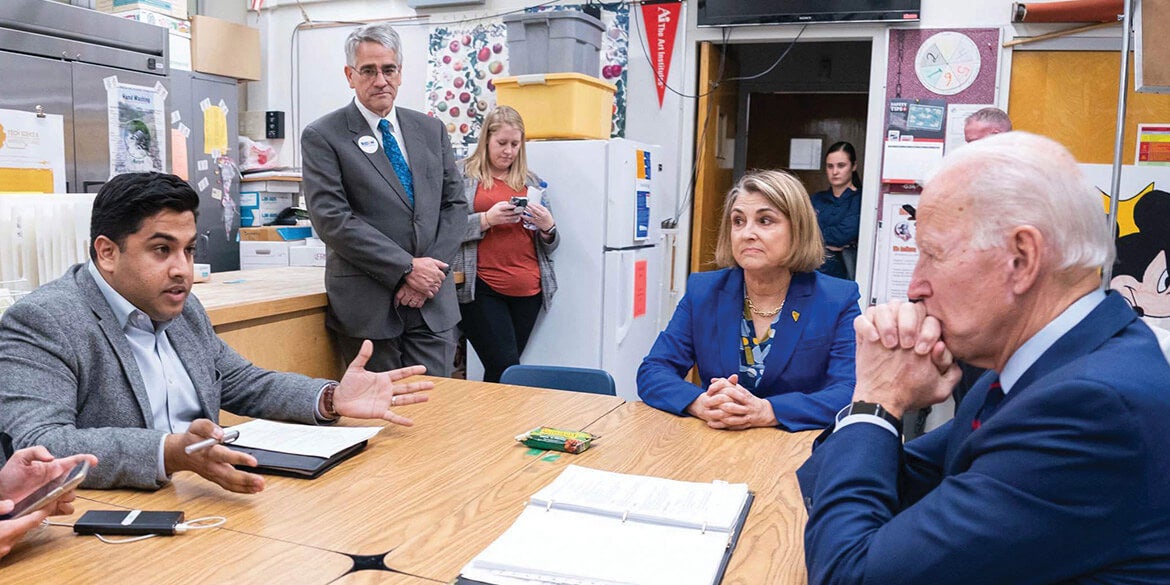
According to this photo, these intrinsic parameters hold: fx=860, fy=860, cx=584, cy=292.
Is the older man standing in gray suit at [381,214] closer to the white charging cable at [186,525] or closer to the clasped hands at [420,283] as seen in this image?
the clasped hands at [420,283]

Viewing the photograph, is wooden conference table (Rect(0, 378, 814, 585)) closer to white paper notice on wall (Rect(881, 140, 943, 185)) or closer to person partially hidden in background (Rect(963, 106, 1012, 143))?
person partially hidden in background (Rect(963, 106, 1012, 143))

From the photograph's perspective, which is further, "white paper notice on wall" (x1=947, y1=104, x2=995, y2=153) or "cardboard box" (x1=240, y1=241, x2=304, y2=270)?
"cardboard box" (x1=240, y1=241, x2=304, y2=270)

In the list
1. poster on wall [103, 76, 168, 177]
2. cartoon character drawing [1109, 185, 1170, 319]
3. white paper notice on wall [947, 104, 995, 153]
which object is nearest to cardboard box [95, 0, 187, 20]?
poster on wall [103, 76, 168, 177]

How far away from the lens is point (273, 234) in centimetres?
554

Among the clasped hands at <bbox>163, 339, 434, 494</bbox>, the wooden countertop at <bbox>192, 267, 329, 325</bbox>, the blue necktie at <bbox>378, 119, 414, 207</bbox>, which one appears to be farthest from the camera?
the blue necktie at <bbox>378, 119, 414, 207</bbox>

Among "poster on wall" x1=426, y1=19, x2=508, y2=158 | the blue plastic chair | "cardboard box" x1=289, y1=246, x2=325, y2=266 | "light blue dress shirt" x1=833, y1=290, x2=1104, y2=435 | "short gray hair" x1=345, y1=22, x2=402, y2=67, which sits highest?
"poster on wall" x1=426, y1=19, x2=508, y2=158

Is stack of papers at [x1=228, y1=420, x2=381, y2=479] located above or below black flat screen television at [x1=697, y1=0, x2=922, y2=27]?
below

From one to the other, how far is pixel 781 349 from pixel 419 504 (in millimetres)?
1108

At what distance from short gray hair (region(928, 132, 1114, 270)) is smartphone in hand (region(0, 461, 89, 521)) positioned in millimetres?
1274

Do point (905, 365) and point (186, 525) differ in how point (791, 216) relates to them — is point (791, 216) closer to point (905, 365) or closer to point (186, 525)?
point (905, 365)

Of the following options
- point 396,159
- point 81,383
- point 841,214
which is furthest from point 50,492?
point 841,214

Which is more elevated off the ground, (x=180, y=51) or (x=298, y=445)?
(x=180, y=51)

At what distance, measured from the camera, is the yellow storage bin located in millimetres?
4484

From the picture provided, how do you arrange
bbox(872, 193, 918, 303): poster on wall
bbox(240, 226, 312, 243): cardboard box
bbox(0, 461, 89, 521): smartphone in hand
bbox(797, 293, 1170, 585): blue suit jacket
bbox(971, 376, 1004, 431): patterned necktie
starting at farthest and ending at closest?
1. bbox(240, 226, 312, 243): cardboard box
2. bbox(872, 193, 918, 303): poster on wall
3. bbox(0, 461, 89, 521): smartphone in hand
4. bbox(971, 376, 1004, 431): patterned necktie
5. bbox(797, 293, 1170, 585): blue suit jacket
